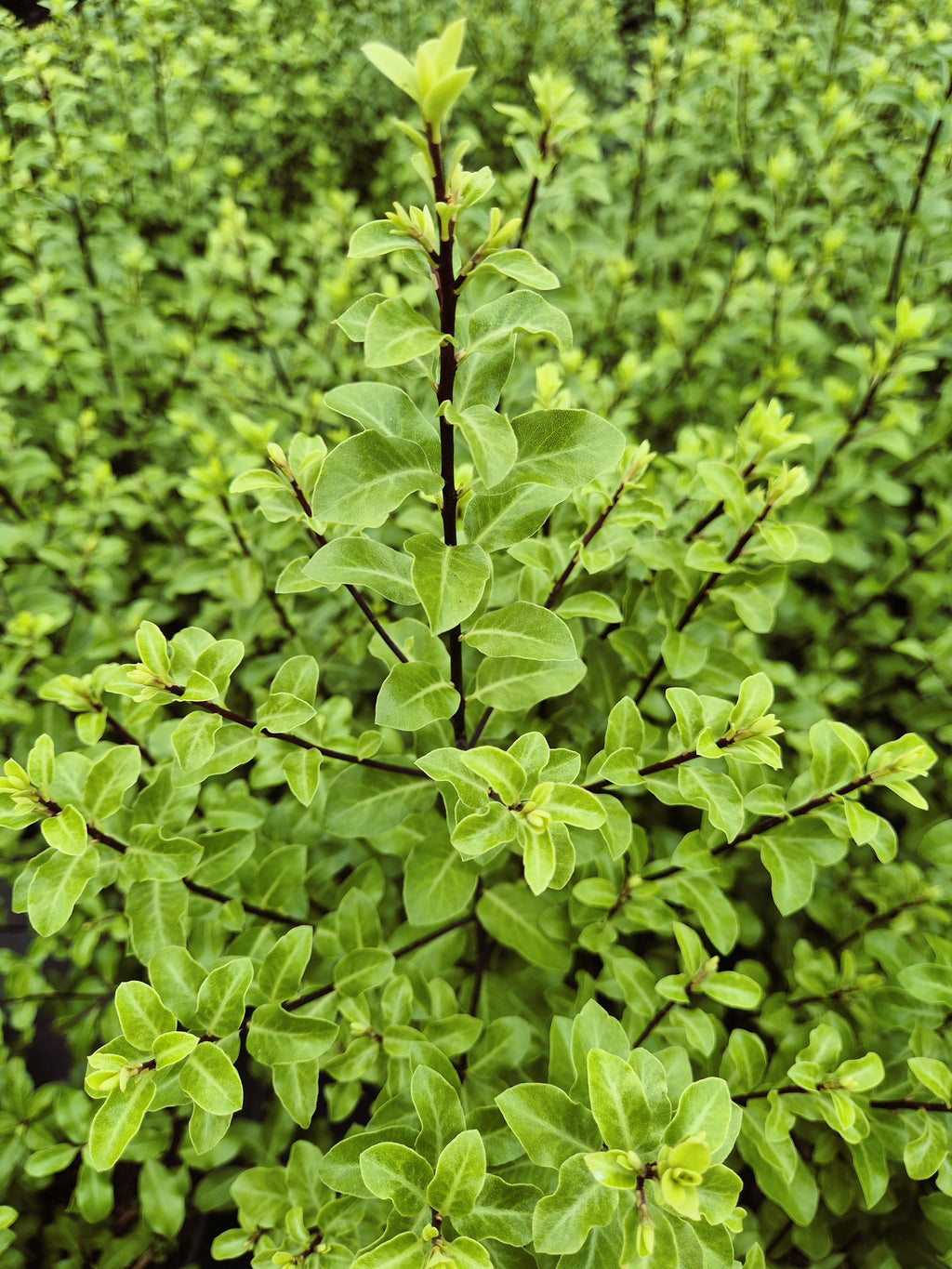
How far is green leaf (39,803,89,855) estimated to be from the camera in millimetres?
1066

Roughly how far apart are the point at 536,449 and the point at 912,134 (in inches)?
110

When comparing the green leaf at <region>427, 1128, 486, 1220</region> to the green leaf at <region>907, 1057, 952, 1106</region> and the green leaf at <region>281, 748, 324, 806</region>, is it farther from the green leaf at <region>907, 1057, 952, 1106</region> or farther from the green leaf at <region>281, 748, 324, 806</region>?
the green leaf at <region>907, 1057, 952, 1106</region>

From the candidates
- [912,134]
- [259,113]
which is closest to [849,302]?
[912,134]

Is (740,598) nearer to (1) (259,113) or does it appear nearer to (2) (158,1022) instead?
(2) (158,1022)

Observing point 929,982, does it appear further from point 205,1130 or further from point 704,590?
point 205,1130

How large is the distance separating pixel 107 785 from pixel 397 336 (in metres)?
0.90

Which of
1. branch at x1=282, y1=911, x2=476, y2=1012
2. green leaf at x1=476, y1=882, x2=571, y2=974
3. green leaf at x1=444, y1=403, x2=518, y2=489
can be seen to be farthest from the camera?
branch at x1=282, y1=911, x2=476, y2=1012

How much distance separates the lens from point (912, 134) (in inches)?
104

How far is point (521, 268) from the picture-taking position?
2.74 feet

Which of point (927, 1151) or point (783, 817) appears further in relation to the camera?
point (783, 817)

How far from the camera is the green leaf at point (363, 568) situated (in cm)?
100

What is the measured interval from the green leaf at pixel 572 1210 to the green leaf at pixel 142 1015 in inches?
22.2

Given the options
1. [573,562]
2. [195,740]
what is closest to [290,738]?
[195,740]

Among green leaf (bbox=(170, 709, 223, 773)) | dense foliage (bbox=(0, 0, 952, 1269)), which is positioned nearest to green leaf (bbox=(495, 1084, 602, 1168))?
dense foliage (bbox=(0, 0, 952, 1269))
